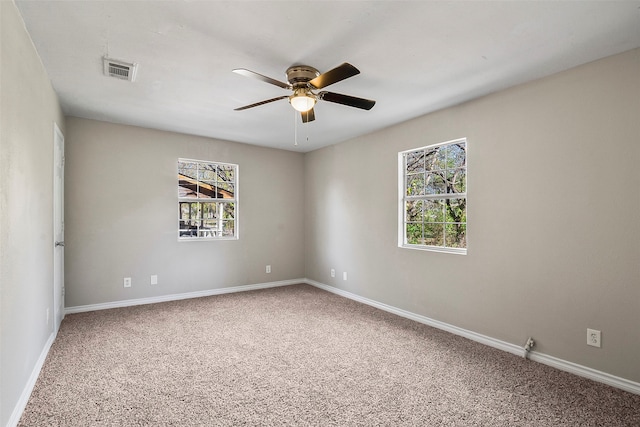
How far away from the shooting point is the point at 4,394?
177 cm

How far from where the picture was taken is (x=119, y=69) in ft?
8.69

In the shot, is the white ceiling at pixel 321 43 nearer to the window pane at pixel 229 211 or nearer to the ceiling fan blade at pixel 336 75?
the ceiling fan blade at pixel 336 75

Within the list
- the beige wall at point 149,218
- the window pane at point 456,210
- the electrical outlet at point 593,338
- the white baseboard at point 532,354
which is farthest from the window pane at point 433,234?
the beige wall at point 149,218

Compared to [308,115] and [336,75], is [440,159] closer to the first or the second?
[308,115]

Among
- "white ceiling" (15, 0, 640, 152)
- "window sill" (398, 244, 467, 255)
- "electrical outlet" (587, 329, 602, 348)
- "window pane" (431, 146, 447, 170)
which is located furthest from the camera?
"window pane" (431, 146, 447, 170)

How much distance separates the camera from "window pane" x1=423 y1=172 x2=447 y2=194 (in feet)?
12.3

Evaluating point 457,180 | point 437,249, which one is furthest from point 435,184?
point 437,249

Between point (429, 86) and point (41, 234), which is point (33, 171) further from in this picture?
point (429, 86)

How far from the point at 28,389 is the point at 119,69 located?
92.0 inches

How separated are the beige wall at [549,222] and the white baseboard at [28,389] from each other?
3438 mm

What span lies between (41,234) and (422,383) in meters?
3.10

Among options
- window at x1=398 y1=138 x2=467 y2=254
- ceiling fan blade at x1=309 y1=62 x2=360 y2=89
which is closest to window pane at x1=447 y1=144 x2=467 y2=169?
window at x1=398 y1=138 x2=467 y2=254

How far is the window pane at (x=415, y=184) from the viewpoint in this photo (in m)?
3.99

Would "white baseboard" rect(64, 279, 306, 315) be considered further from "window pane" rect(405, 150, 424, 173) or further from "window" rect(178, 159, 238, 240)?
"window pane" rect(405, 150, 424, 173)
